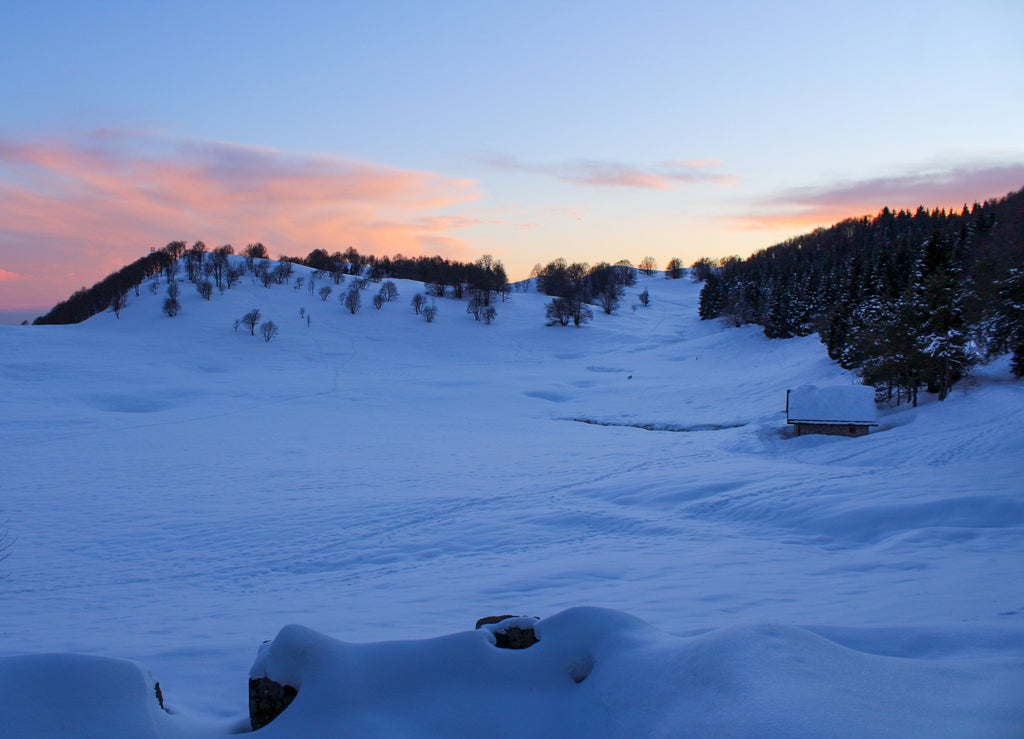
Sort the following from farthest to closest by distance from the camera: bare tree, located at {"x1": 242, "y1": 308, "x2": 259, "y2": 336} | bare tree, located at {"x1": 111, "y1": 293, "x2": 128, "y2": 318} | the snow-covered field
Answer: bare tree, located at {"x1": 111, "y1": 293, "x2": 128, "y2": 318}
bare tree, located at {"x1": 242, "y1": 308, "x2": 259, "y2": 336}
the snow-covered field

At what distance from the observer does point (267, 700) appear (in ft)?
14.3

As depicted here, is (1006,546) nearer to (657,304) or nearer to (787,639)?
(787,639)

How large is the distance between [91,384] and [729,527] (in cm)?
5021

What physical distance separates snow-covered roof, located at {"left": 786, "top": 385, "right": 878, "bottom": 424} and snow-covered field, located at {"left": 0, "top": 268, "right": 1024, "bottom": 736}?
1.30m

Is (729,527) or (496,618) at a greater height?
(496,618)

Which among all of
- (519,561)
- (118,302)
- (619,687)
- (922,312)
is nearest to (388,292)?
(118,302)

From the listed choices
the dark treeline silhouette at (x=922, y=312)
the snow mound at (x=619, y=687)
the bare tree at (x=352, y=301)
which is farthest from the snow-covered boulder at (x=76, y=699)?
the bare tree at (x=352, y=301)

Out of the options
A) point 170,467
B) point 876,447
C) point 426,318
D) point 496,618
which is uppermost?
point 426,318

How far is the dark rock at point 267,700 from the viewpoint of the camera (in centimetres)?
437

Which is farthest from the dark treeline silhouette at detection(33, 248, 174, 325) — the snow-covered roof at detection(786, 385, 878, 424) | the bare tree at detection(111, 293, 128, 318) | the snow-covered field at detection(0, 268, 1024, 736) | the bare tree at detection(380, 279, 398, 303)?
the snow-covered roof at detection(786, 385, 878, 424)

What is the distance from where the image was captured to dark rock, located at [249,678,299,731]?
4.37m

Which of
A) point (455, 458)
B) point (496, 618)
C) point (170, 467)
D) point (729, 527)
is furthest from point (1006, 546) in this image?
point (170, 467)

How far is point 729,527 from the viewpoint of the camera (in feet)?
47.2

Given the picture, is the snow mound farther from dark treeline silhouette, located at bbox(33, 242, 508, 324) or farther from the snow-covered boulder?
dark treeline silhouette, located at bbox(33, 242, 508, 324)
